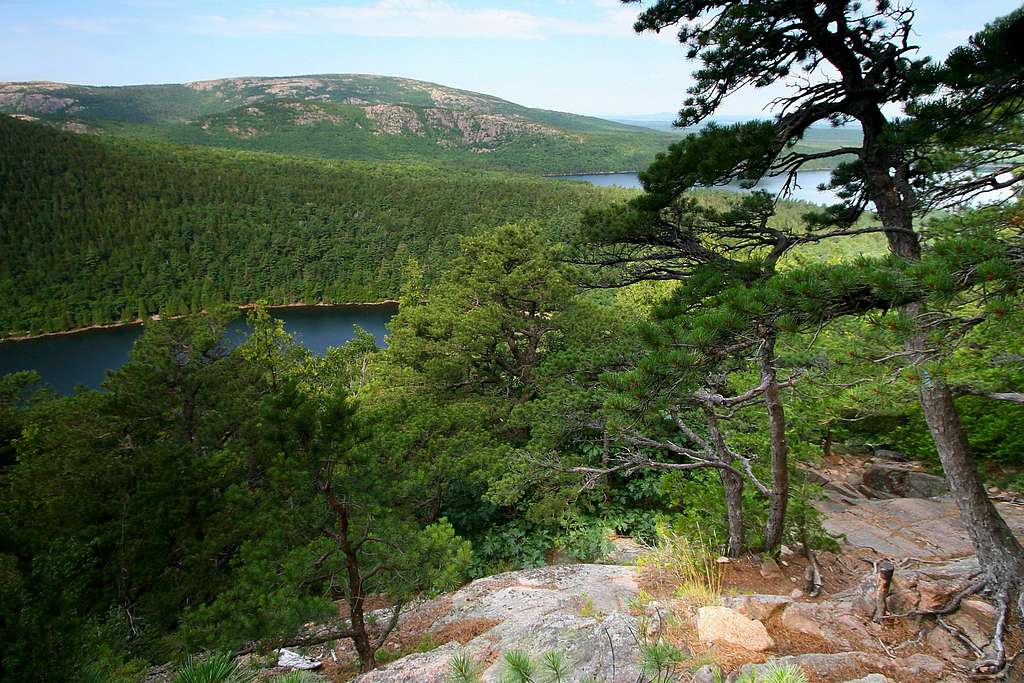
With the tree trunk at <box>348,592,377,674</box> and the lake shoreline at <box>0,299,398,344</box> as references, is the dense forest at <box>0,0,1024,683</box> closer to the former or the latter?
the tree trunk at <box>348,592,377,674</box>

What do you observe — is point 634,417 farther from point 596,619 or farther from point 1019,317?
point 1019,317

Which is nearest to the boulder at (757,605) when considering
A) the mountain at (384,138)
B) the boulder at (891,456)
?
the boulder at (891,456)

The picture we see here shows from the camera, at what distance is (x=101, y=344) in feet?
172

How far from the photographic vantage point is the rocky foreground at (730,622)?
3.32 meters

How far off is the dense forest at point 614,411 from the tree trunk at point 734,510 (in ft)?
0.08

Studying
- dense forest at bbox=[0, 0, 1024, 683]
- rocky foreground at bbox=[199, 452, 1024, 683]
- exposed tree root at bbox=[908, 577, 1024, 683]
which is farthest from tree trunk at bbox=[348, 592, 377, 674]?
exposed tree root at bbox=[908, 577, 1024, 683]

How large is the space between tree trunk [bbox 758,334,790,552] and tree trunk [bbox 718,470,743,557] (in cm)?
28

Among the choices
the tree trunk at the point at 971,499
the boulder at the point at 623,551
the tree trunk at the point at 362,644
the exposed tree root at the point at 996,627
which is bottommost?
the boulder at the point at 623,551

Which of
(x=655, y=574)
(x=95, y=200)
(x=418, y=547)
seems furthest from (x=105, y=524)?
(x=95, y=200)

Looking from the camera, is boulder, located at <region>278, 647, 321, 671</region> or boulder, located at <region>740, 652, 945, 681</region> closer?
boulder, located at <region>740, 652, 945, 681</region>

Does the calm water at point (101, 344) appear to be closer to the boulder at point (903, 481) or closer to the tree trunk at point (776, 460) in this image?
the boulder at point (903, 481)

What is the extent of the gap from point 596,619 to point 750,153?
13.3ft

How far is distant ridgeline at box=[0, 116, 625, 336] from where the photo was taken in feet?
214

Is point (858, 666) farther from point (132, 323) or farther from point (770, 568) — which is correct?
point (132, 323)
